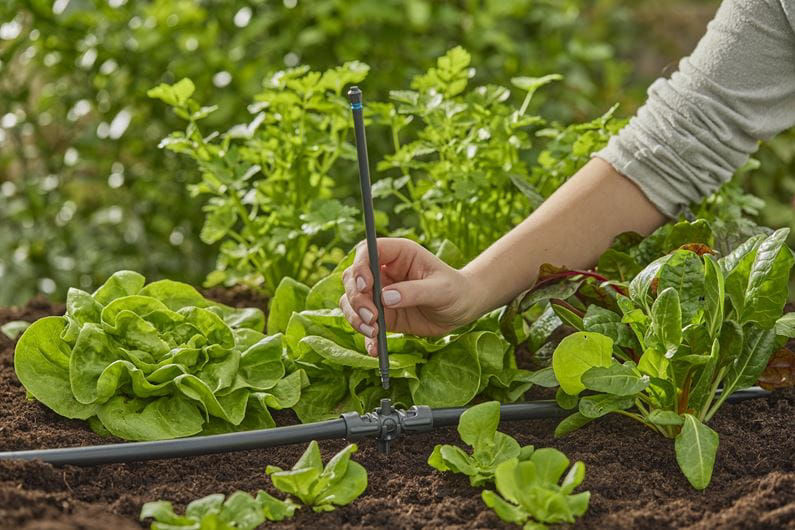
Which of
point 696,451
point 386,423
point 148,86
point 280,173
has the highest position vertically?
point 148,86

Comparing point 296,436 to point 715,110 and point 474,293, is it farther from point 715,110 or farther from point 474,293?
point 715,110

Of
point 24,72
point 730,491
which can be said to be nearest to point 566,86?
point 24,72

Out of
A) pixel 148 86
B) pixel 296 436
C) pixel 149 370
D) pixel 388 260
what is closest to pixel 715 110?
pixel 388 260

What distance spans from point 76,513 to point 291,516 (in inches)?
10.1

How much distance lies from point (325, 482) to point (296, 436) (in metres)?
0.14

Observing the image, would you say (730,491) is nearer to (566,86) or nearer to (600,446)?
(600,446)

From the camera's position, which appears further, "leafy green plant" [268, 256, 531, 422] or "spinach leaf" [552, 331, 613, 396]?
"leafy green plant" [268, 256, 531, 422]

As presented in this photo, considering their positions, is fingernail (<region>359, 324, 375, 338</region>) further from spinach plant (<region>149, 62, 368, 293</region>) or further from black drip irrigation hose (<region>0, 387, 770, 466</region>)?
spinach plant (<region>149, 62, 368, 293</region>)

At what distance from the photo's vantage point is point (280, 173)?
1960 mm

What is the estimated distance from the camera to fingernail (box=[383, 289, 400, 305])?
142 cm

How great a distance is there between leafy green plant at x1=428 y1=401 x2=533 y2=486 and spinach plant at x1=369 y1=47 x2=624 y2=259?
22.1 inches

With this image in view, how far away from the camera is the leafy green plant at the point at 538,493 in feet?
3.92

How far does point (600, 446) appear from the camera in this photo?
1.47 meters

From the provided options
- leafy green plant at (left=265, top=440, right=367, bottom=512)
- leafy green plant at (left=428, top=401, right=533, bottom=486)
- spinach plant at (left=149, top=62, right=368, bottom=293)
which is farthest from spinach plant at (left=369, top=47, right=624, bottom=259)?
leafy green plant at (left=265, top=440, right=367, bottom=512)
